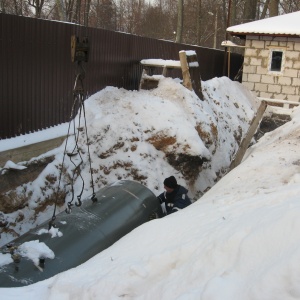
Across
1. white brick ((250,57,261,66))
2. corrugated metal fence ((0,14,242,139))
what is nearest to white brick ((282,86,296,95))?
white brick ((250,57,261,66))

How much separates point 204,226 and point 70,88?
6.32m

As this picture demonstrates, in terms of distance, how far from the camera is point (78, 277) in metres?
3.57

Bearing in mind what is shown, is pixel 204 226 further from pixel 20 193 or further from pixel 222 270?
pixel 20 193

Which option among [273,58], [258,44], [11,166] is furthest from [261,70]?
[11,166]

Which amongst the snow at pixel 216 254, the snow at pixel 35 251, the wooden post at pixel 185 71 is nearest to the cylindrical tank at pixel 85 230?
the snow at pixel 35 251

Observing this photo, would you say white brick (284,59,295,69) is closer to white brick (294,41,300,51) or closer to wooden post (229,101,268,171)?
white brick (294,41,300,51)

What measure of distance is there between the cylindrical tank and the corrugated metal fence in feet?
8.45

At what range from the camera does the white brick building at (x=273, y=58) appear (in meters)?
15.2

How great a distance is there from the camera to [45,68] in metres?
8.47

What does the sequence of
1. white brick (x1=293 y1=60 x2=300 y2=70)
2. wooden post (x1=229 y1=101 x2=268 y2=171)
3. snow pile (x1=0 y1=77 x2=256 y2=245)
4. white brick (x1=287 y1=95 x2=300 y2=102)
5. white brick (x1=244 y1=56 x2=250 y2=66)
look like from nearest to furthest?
snow pile (x1=0 y1=77 x2=256 y2=245), wooden post (x1=229 y1=101 x2=268 y2=171), white brick (x1=293 y1=60 x2=300 y2=70), white brick (x1=287 y1=95 x2=300 y2=102), white brick (x1=244 y1=56 x2=250 y2=66)

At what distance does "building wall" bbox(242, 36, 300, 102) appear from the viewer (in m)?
15.2

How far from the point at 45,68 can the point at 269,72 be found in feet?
32.2

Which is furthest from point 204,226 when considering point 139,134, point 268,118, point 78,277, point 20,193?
point 268,118

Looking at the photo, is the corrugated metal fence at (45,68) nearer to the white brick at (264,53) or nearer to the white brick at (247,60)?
the white brick at (247,60)
